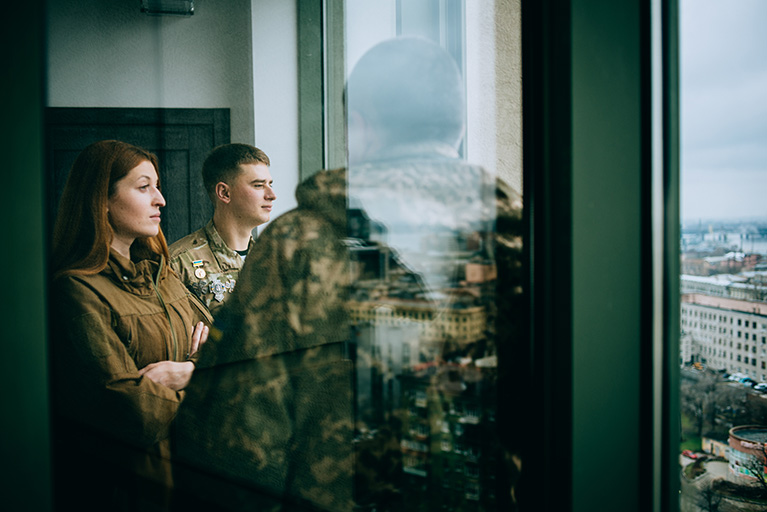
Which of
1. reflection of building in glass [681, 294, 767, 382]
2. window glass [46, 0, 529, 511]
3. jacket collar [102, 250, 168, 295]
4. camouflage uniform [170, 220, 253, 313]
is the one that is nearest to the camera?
reflection of building in glass [681, 294, 767, 382]

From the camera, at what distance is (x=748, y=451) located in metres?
0.53

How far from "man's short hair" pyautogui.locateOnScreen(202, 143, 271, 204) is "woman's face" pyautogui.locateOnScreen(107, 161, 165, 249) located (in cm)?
8

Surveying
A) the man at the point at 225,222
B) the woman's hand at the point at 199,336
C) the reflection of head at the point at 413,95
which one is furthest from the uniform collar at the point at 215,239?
the reflection of head at the point at 413,95

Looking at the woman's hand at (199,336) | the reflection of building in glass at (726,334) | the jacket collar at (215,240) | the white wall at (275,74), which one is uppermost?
the white wall at (275,74)

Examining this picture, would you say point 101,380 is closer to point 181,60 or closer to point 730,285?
point 181,60

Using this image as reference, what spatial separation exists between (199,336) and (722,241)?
0.73m

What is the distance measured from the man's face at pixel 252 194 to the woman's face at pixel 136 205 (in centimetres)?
13

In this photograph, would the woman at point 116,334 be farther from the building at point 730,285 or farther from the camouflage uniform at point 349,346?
the building at point 730,285

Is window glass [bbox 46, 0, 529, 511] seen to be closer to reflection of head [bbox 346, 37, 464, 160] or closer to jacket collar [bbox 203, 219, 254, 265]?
reflection of head [bbox 346, 37, 464, 160]

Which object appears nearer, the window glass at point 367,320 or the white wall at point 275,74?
the window glass at point 367,320

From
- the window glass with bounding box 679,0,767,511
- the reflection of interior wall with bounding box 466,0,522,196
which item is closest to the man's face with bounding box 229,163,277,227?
the reflection of interior wall with bounding box 466,0,522,196

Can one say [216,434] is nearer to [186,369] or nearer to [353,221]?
[186,369]

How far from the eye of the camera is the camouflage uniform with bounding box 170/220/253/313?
0.88 m

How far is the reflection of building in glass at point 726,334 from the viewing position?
514 millimetres
